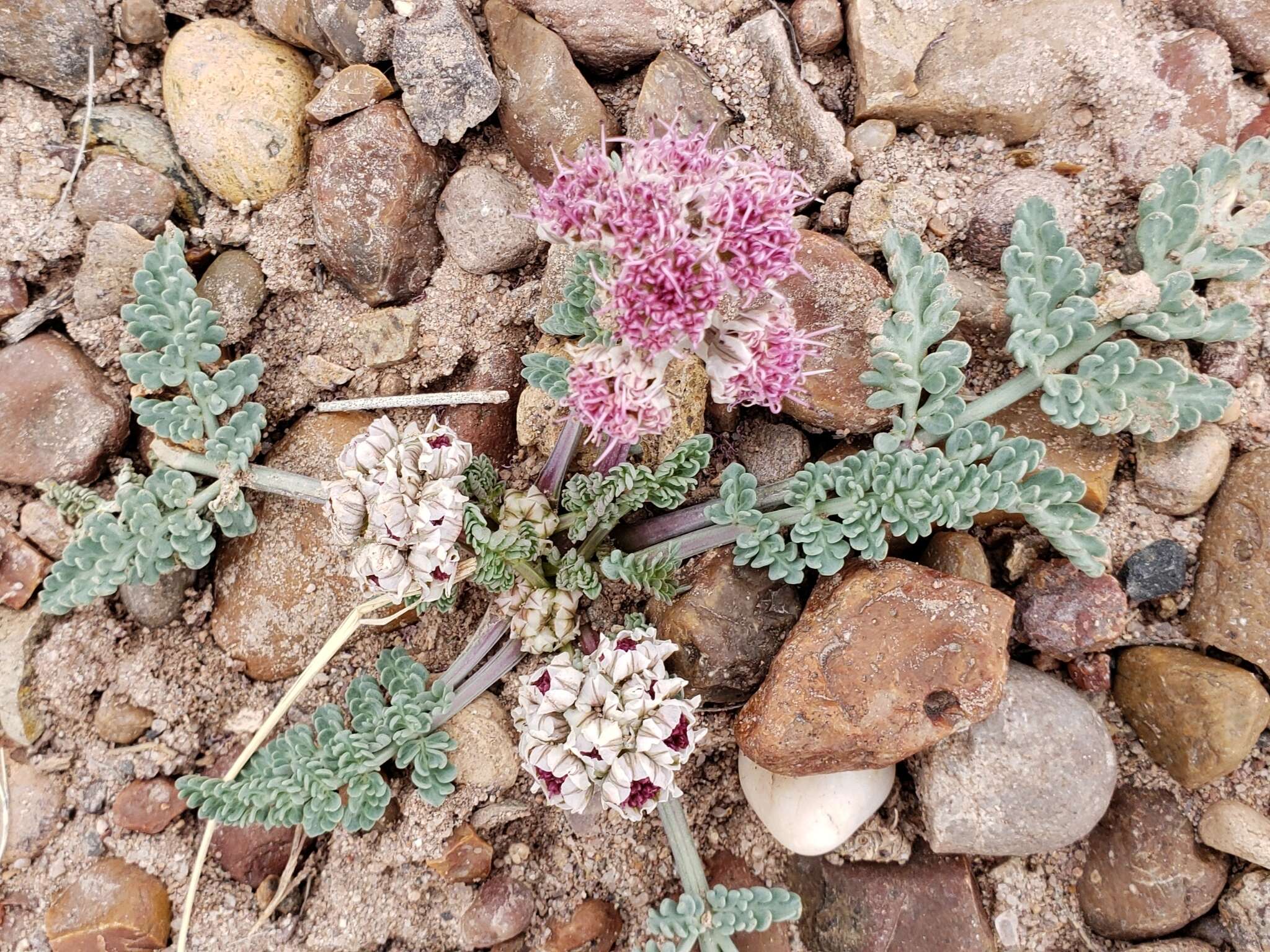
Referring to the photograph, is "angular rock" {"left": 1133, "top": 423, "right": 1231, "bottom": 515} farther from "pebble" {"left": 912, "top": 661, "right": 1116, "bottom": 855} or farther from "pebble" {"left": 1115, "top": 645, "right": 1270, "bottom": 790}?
"pebble" {"left": 912, "top": 661, "right": 1116, "bottom": 855}

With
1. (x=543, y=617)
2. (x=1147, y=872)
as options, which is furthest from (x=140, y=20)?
(x=1147, y=872)

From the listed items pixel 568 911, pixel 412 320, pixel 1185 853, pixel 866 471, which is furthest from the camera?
pixel 412 320

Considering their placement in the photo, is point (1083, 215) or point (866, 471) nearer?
point (866, 471)

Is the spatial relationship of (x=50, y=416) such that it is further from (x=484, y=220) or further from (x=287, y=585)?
(x=484, y=220)

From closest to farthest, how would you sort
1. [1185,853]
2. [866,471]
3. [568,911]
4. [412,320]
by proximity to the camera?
[866,471] < [1185,853] < [568,911] < [412,320]

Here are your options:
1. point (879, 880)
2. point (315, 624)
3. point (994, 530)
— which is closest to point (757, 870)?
point (879, 880)

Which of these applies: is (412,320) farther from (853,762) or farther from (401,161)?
(853,762)

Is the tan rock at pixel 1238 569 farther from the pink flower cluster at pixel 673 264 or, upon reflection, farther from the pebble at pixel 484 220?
the pebble at pixel 484 220
